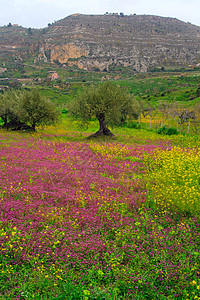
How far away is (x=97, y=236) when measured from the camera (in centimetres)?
636

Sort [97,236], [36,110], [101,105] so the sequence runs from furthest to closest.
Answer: [36,110] < [101,105] < [97,236]

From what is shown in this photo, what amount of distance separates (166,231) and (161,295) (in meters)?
2.52

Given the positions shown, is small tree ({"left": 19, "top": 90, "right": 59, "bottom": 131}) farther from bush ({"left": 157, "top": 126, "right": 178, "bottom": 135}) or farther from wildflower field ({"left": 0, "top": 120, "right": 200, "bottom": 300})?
wildflower field ({"left": 0, "top": 120, "right": 200, "bottom": 300})

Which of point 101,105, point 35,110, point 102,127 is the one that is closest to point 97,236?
point 101,105

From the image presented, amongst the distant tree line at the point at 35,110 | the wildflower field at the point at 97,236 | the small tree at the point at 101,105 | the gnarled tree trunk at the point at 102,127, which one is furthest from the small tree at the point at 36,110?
the wildflower field at the point at 97,236

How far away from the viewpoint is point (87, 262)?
530 centimetres

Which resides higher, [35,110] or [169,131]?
[35,110]

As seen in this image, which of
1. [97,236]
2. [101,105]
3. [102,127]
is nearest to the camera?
[97,236]

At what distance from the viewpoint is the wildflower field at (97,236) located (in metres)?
4.67

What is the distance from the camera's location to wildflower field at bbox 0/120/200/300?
4672 millimetres

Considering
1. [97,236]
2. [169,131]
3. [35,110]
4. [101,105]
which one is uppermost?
[101,105]

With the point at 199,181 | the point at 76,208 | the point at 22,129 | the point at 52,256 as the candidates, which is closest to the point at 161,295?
the point at 52,256

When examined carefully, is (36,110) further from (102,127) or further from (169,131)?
(169,131)

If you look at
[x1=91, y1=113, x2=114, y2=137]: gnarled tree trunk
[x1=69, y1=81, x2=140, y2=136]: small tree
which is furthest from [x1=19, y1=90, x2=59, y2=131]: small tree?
[x1=91, y1=113, x2=114, y2=137]: gnarled tree trunk
